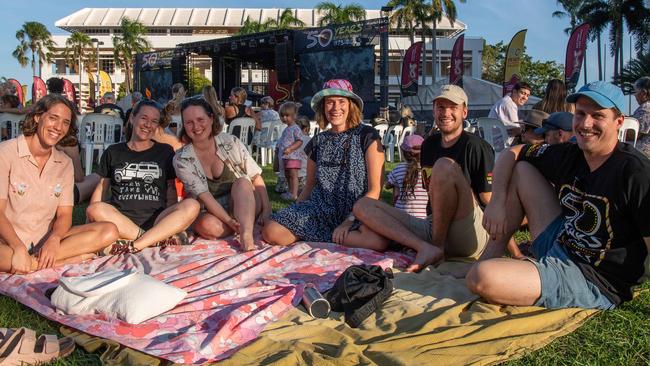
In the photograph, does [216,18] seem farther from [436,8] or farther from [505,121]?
[505,121]

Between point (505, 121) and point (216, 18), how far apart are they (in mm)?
79126

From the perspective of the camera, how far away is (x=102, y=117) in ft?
30.2

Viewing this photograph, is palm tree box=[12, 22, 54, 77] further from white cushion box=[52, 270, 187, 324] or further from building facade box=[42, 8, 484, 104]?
white cushion box=[52, 270, 187, 324]

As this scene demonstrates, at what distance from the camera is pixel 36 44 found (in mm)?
68750

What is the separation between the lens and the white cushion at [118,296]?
9.25ft

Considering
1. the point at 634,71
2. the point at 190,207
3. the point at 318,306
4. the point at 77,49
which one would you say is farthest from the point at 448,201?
the point at 77,49

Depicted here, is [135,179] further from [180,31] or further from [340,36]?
[180,31]

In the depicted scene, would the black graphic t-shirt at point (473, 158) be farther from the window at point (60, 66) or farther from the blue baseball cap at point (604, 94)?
the window at point (60, 66)

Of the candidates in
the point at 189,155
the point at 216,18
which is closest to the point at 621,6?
the point at 189,155

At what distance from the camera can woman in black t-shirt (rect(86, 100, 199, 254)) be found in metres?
4.45

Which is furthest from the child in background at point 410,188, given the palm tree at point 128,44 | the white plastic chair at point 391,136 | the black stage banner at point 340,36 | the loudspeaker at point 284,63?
the palm tree at point 128,44

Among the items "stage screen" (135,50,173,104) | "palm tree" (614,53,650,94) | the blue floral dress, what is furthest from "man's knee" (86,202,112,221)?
"stage screen" (135,50,173,104)

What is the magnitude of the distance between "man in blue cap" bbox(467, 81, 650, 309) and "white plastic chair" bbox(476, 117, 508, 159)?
4879 millimetres

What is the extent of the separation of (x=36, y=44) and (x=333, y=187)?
245 feet
